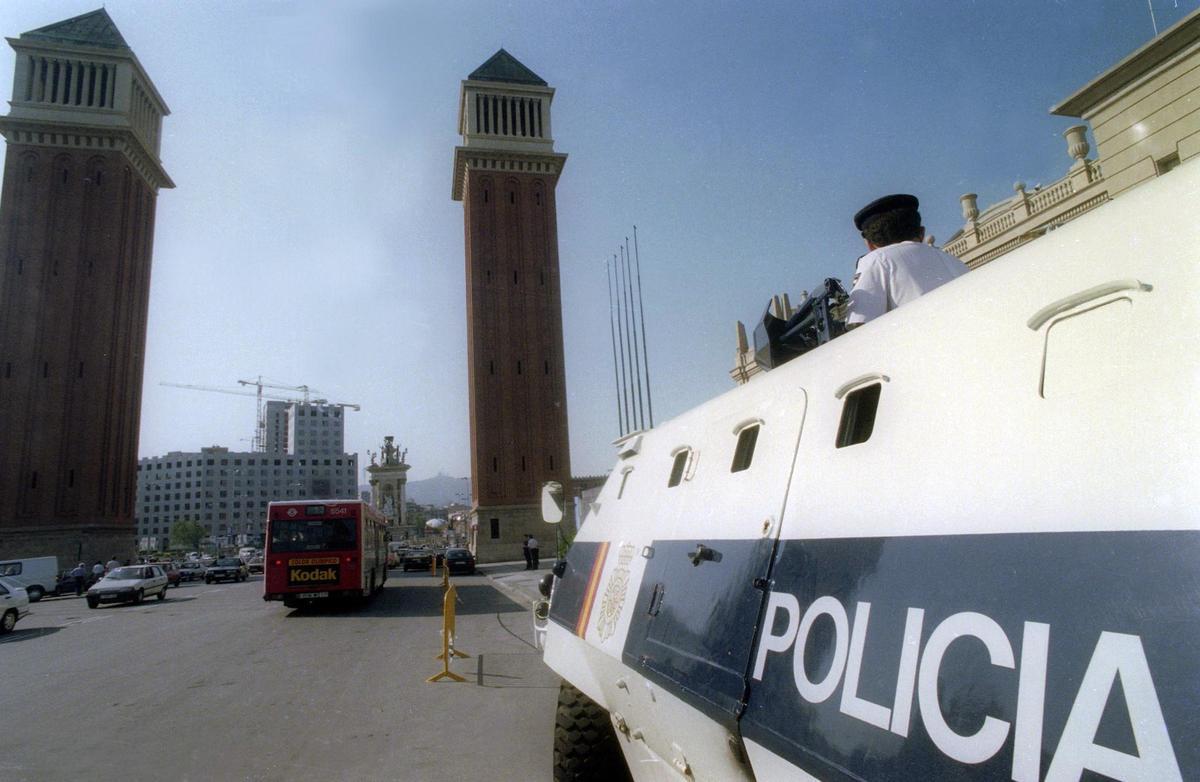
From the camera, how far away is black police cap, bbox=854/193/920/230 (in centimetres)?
311

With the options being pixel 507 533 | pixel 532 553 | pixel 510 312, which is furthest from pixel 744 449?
pixel 510 312

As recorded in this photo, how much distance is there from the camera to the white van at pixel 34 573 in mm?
27688

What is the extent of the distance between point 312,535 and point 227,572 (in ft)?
76.8

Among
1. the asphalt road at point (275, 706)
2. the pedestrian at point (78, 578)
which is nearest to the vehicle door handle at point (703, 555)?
the asphalt road at point (275, 706)

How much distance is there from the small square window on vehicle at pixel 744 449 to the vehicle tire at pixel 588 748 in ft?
6.16

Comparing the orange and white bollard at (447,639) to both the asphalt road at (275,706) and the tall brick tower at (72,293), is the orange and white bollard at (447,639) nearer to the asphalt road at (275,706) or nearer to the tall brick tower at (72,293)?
the asphalt road at (275,706)

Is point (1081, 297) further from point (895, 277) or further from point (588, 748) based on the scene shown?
point (588, 748)

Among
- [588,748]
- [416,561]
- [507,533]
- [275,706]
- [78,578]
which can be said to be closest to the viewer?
[588,748]

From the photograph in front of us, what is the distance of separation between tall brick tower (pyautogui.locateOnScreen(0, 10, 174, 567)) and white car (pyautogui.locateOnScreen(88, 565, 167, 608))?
27150 millimetres

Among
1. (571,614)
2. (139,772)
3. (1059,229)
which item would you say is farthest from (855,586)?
(139,772)

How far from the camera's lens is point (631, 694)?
3.00 m

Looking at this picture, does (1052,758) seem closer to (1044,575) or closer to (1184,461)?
(1044,575)

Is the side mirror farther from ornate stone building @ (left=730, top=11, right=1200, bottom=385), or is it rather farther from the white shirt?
the white shirt

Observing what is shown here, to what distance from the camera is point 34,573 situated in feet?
95.7
